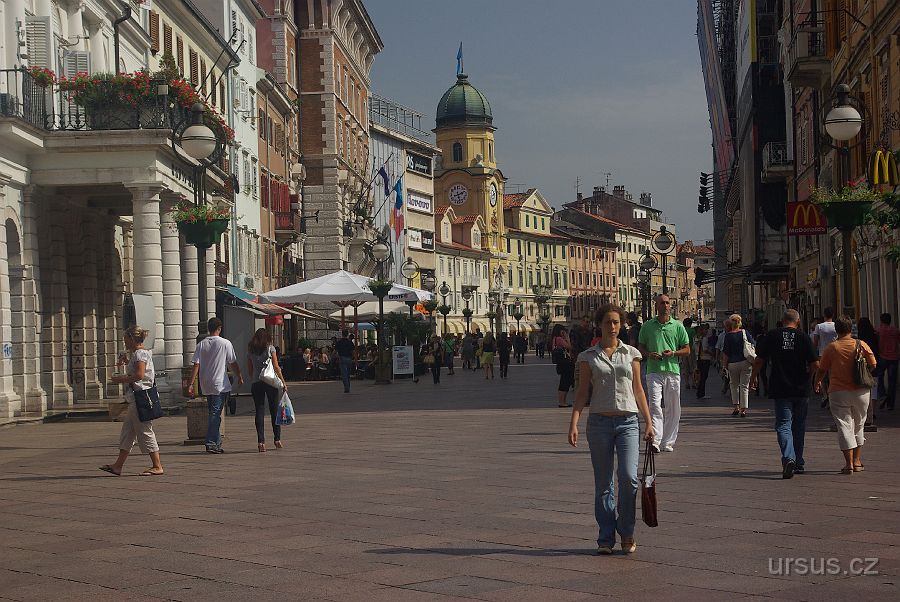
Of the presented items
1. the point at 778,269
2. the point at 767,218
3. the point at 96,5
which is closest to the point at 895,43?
the point at 96,5

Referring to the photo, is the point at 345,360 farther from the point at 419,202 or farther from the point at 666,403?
the point at 419,202

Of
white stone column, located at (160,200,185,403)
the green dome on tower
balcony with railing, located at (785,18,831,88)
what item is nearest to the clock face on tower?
the green dome on tower

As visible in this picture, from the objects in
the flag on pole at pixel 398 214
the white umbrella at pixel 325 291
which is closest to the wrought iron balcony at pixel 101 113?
the white umbrella at pixel 325 291

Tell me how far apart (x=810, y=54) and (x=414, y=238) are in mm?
71075

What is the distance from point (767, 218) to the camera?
196ft

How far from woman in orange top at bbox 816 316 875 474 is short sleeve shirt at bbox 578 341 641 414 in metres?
5.05

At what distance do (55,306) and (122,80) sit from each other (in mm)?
5309

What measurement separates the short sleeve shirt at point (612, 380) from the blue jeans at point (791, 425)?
4.28 meters

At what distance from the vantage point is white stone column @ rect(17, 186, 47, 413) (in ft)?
86.1

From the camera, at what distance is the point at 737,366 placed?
2372 cm

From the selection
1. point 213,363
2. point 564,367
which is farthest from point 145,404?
point 564,367

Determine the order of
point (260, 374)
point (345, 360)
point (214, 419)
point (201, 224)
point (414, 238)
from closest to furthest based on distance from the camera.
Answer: point (214, 419) < point (260, 374) < point (201, 224) < point (345, 360) < point (414, 238)

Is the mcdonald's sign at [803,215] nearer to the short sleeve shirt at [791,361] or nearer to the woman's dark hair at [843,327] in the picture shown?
the woman's dark hair at [843,327]

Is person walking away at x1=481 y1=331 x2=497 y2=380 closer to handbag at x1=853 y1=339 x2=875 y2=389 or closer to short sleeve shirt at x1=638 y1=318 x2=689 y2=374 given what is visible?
short sleeve shirt at x1=638 y1=318 x2=689 y2=374
